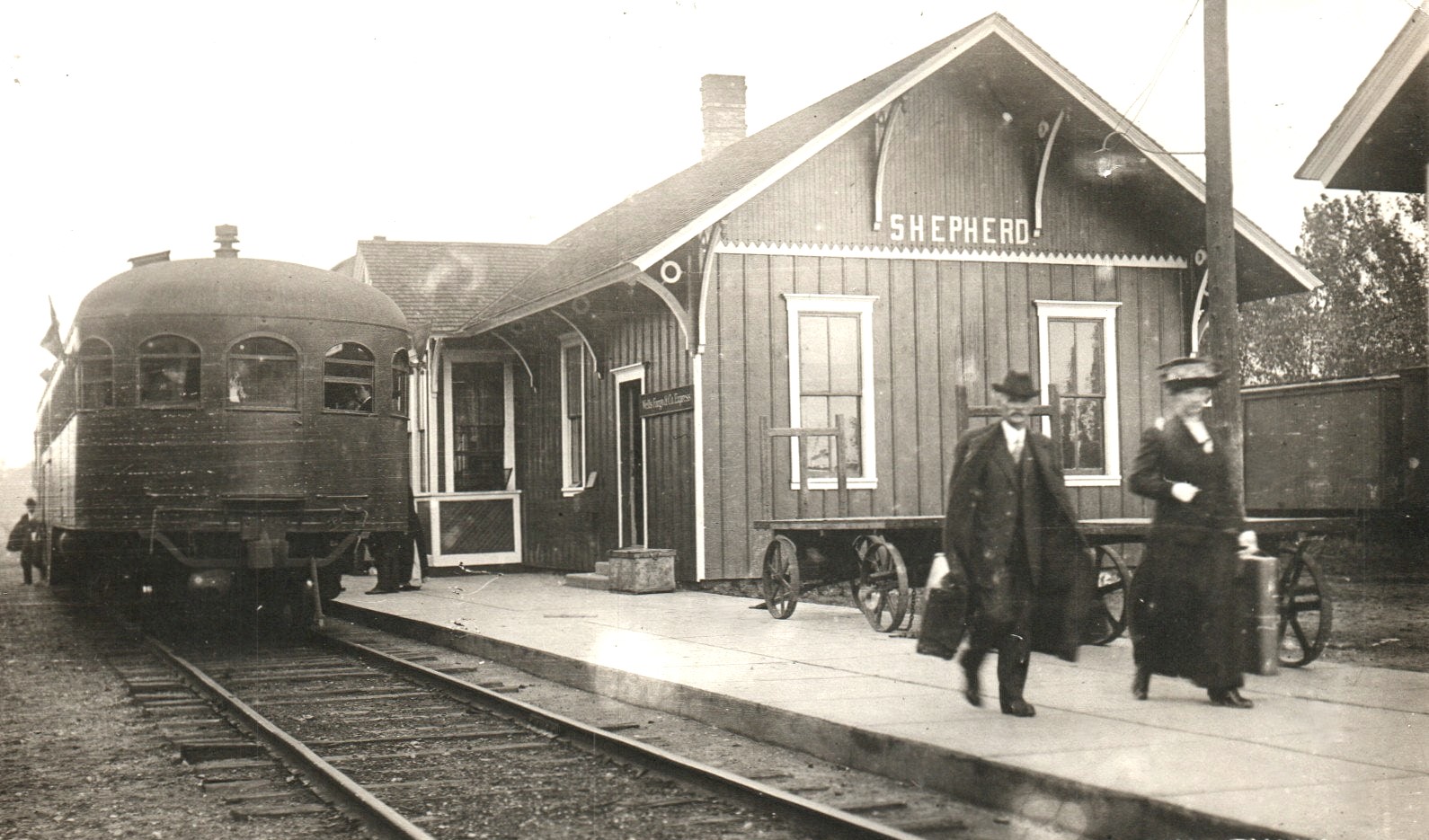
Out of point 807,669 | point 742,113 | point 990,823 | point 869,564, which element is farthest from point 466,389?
point 990,823

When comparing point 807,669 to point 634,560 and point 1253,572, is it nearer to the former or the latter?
point 1253,572

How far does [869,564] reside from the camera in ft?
36.4

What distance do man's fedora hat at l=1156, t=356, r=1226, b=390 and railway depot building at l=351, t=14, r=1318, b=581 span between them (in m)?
6.93

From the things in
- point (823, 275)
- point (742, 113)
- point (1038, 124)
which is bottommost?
point (823, 275)

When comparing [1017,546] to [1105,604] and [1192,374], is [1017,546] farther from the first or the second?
[1105,604]

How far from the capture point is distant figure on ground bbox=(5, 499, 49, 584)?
22031 millimetres

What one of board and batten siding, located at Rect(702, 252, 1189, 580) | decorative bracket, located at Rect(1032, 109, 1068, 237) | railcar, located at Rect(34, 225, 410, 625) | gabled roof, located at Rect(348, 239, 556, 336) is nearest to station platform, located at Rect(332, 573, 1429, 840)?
railcar, located at Rect(34, 225, 410, 625)

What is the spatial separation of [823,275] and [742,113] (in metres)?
8.93

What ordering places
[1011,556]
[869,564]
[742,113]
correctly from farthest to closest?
[742,113] < [869,564] < [1011,556]

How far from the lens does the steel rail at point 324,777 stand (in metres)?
5.60

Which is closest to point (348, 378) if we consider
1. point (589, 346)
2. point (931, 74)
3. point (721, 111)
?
point (589, 346)

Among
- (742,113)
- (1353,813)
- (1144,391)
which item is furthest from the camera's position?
(742,113)

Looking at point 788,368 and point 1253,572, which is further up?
point 788,368

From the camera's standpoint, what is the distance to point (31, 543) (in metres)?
25.3
